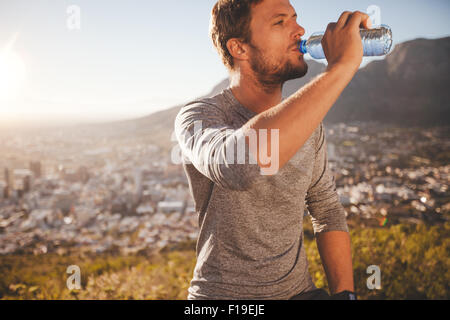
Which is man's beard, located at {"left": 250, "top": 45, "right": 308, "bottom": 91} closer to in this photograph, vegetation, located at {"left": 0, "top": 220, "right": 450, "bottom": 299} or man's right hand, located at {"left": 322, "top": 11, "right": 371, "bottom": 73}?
man's right hand, located at {"left": 322, "top": 11, "right": 371, "bottom": 73}

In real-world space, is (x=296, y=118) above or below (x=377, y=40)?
below

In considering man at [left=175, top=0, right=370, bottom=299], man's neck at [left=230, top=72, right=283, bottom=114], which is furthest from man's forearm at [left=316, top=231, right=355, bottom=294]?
man's neck at [left=230, top=72, right=283, bottom=114]

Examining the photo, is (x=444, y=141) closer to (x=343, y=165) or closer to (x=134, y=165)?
(x=343, y=165)

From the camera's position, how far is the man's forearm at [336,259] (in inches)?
45.8

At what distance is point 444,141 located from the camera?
11789 mm

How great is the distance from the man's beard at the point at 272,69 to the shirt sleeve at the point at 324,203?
29cm

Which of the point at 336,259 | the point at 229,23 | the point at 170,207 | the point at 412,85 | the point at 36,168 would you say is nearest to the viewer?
→ the point at 229,23

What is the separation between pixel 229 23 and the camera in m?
1.00

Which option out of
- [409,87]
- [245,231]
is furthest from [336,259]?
[409,87]

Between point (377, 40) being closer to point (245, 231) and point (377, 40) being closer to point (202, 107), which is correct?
point (202, 107)

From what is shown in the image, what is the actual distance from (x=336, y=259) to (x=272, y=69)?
79cm
